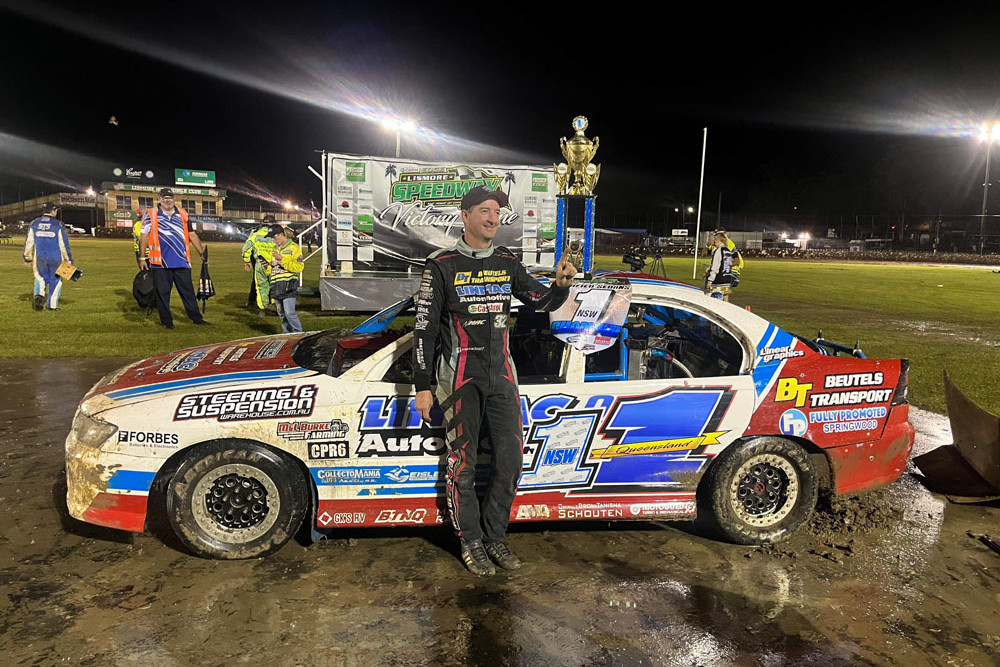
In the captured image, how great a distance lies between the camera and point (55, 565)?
10.6 ft

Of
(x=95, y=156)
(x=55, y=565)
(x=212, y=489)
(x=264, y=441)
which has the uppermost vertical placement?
(x=95, y=156)

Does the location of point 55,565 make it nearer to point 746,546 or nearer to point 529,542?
point 529,542

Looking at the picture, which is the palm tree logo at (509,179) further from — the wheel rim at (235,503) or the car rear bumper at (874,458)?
the wheel rim at (235,503)

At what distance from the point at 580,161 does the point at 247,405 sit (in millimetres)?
4779

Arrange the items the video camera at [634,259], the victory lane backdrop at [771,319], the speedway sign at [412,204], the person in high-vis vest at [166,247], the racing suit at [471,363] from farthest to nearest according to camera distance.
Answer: the video camera at [634,259]
the speedway sign at [412,204]
the person in high-vis vest at [166,247]
the victory lane backdrop at [771,319]
the racing suit at [471,363]

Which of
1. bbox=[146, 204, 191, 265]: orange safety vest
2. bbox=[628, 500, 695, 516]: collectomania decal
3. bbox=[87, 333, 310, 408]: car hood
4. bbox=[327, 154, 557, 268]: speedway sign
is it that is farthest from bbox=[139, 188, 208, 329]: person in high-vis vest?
bbox=[628, 500, 695, 516]: collectomania decal

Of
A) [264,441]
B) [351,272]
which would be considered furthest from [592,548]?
[351,272]

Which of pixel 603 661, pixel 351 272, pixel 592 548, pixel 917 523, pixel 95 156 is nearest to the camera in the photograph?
pixel 603 661

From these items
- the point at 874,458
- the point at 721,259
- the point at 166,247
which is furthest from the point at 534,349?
the point at 721,259

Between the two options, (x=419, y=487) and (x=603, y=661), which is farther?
(x=419, y=487)

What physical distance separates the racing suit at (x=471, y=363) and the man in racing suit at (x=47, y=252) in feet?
36.1

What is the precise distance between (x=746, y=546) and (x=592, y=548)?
0.86 metres

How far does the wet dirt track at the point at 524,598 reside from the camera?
8.70 ft

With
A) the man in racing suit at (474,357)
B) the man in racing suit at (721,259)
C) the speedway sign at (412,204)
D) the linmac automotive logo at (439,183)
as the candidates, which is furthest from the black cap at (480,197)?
the man in racing suit at (721,259)
